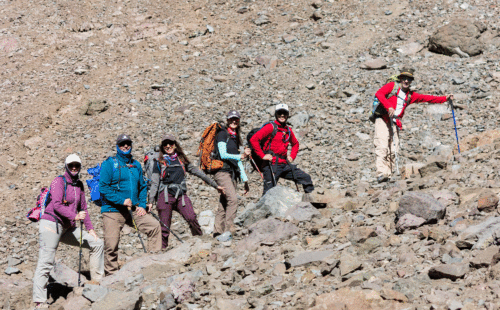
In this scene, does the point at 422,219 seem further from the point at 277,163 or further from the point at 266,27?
the point at 266,27

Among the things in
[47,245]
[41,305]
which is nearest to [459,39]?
[47,245]

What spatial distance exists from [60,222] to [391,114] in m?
5.98

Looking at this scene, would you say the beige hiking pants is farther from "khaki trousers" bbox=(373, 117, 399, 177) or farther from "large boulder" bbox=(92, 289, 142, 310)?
"khaki trousers" bbox=(373, 117, 399, 177)

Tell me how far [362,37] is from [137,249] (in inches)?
509

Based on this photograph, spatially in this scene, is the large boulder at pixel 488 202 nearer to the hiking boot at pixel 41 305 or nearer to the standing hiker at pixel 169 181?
the standing hiker at pixel 169 181

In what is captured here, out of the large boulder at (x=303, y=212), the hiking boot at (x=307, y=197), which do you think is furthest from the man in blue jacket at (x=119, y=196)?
the hiking boot at (x=307, y=197)

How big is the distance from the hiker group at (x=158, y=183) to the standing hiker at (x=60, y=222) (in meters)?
0.01

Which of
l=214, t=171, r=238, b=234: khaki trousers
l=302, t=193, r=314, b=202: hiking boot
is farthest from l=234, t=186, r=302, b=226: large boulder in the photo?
l=214, t=171, r=238, b=234: khaki trousers

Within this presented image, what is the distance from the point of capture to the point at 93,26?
23.7 meters

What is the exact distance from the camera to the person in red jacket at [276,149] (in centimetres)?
927

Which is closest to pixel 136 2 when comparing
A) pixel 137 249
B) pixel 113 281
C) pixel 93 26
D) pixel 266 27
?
pixel 93 26

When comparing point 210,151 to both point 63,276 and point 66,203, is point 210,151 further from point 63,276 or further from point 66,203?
point 63,276

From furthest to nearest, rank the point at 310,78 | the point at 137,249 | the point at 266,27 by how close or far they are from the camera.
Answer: the point at 266,27, the point at 310,78, the point at 137,249

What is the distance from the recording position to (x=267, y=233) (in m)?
8.20
